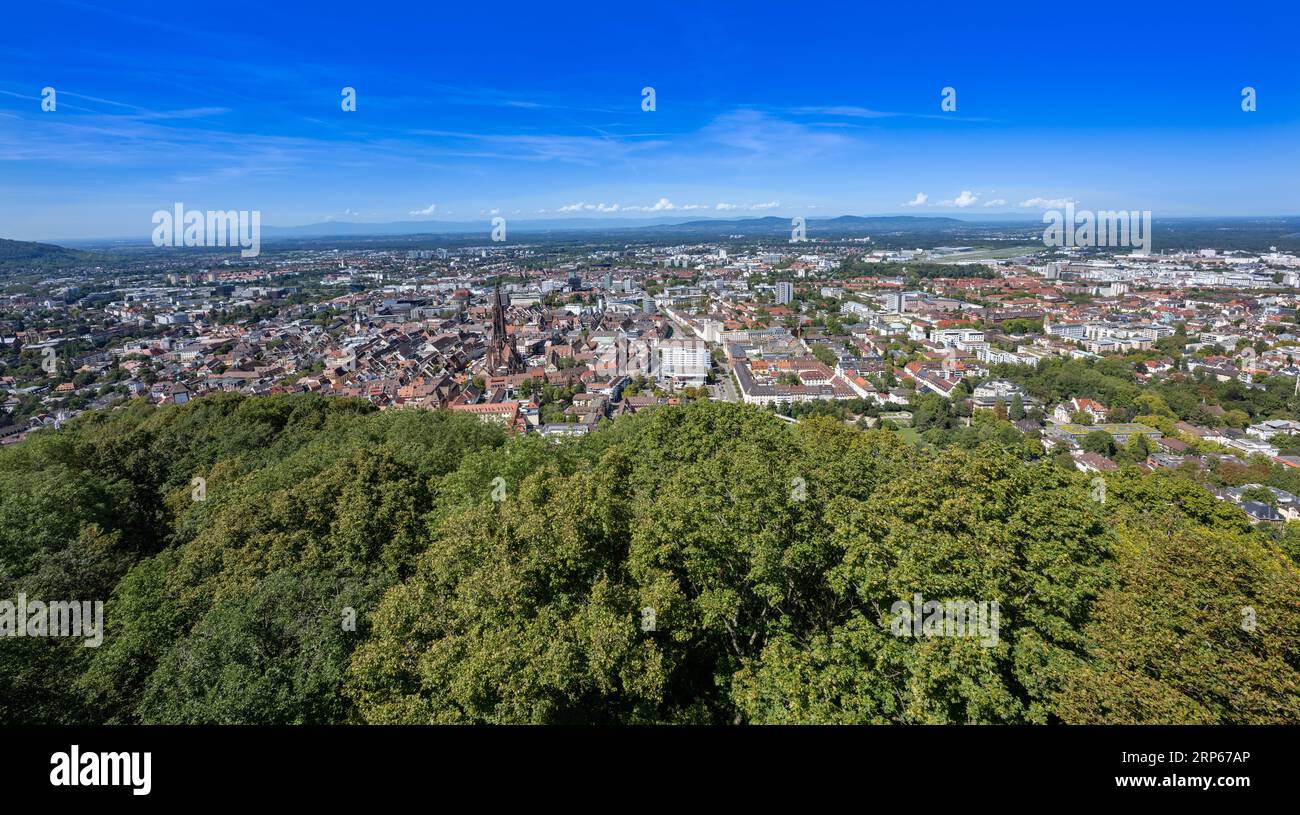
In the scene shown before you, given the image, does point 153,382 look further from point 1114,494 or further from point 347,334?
point 1114,494

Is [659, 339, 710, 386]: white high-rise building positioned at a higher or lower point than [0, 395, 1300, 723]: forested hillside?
higher

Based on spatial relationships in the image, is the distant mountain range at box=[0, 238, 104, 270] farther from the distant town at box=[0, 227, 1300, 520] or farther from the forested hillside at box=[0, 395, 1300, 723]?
the forested hillside at box=[0, 395, 1300, 723]

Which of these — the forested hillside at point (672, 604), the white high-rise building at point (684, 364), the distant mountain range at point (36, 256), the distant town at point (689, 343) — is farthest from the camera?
the distant mountain range at point (36, 256)

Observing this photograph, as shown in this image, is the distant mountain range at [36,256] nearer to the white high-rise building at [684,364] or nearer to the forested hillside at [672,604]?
the white high-rise building at [684,364]

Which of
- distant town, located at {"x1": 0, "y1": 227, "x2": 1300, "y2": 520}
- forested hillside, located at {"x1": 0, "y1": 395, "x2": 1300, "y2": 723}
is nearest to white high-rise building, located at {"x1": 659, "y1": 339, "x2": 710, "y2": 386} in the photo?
distant town, located at {"x1": 0, "y1": 227, "x2": 1300, "y2": 520}

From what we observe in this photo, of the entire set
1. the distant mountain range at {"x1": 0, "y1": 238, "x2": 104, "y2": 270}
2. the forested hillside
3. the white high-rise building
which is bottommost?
the forested hillside

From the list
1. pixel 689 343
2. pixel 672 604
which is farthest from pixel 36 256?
pixel 672 604

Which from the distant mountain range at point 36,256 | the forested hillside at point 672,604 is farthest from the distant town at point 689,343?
the forested hillside at point 672,604

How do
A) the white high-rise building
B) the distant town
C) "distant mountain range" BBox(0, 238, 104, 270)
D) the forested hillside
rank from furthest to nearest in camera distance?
1. "distant mountain range" BBox(0, 238, 104, 270)
2. the white high-rise building
3. the distant town
4. the forested hillside

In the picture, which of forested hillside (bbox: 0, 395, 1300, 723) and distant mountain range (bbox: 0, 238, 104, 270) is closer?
forested hillside (bbox: 0, 395, 1300, 723)
